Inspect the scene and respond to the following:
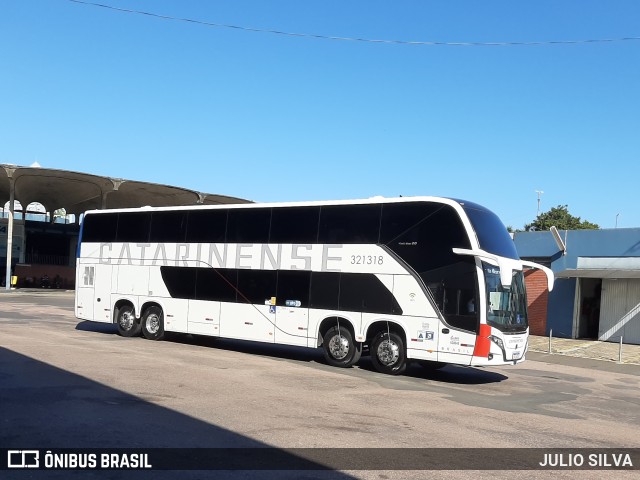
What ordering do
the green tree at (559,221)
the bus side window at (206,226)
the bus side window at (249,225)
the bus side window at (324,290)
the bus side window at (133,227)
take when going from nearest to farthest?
the bus side window at (324,290) → the bus side window at (249,225) → the bus side window at (206,226) → the bus side window at (133,227) → the green tree at (559,221)

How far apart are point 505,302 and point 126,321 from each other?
1159 cm

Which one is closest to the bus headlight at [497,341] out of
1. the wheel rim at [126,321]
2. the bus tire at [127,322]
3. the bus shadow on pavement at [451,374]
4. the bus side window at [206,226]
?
the bus shadow on pavement at [451,374]

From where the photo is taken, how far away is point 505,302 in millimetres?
13367

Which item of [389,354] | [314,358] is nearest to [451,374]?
[389,354]

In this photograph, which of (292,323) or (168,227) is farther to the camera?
(168,227)

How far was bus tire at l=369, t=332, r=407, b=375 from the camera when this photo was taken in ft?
45.8

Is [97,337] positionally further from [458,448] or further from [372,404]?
[458,448]

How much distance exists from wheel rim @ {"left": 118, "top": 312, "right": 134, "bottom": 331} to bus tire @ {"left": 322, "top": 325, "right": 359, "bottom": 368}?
7.05 meters

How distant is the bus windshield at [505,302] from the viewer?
13.0 m

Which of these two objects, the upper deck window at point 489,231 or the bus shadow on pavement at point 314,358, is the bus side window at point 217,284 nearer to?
the bus shadow on pavement at point 314,358

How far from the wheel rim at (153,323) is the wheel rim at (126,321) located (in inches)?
24.1

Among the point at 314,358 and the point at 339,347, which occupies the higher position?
the point at 339,347

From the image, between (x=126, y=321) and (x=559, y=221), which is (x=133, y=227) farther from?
(x=559, y=221)

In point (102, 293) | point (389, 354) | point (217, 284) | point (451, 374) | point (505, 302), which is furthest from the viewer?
point (102, 293)
